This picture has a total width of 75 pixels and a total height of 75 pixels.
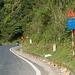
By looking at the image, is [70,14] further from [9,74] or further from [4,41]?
[4,41]

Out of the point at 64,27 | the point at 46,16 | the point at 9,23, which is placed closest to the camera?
the point at 64,27

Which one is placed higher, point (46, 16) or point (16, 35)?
point (46, 16)

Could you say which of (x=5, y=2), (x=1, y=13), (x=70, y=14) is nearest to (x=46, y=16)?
(x=70, y=14)

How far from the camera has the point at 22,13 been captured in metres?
61.9

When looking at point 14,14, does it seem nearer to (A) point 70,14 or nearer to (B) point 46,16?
(B) point 46,16

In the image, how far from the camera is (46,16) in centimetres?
2162

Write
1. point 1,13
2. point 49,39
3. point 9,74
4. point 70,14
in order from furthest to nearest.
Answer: point 1,13 < point 49,39 < point 70,14 < point 9,74

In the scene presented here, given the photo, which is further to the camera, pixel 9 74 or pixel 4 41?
pixel 4 41

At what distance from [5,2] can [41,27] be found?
55.9m

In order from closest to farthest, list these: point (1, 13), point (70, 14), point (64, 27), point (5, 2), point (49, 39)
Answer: point (70, 14) → point (64, 27) → point (49, 39) → point (1, 13) → point (5, 2)

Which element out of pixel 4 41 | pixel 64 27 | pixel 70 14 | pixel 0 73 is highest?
pixel 70 14

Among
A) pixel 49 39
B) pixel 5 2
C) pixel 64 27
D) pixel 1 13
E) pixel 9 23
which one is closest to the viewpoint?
pixel 64 27

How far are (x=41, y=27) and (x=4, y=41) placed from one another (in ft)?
133

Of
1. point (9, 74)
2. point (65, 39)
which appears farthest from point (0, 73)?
point (65, 39)
